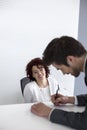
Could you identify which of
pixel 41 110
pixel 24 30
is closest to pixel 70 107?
pixel 41 110

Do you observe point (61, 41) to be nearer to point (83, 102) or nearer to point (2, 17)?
point (83, 102)

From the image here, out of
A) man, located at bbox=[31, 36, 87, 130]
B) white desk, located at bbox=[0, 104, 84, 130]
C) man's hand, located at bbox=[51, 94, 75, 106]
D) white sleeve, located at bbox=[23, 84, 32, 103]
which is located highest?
man, located at bbox=[31, 36, 87, 130]

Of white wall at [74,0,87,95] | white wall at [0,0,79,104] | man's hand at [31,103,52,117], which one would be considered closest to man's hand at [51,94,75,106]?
man's hand at [31,103,52,117]

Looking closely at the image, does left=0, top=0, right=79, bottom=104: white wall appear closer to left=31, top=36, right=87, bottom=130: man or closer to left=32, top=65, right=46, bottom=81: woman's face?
left=32, top=65, right=46, bottom=81: woman's face

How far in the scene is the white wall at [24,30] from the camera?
281 cm

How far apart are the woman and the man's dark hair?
3.10 ft

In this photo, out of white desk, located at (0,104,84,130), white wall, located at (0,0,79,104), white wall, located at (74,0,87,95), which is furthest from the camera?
white wall, located at (74,0,87,95)

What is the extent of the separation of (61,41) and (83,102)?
498mm

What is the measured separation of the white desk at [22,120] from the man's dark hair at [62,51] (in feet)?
1.20

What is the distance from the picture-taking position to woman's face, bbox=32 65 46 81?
7.97ft

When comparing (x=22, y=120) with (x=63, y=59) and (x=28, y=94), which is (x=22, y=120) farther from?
(x=28, y=94)

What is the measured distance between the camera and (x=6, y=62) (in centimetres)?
287

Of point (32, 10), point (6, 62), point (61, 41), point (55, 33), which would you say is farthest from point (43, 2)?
point (61, 41)

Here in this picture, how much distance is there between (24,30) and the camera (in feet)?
9.49
